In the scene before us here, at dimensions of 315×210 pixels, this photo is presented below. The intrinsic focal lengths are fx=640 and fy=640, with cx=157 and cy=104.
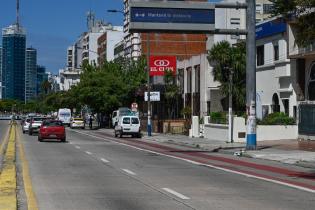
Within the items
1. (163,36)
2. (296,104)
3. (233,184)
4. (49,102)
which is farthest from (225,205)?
(49,102)

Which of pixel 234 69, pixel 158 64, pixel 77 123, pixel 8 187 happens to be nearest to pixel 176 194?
pixel 8 187

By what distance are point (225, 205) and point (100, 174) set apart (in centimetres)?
753

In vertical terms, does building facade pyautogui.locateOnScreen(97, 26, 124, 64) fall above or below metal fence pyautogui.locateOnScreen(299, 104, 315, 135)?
above

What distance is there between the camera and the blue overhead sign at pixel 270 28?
48.2 m

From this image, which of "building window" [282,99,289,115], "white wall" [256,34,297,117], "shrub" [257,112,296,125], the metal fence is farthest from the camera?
"building window" [282,99,289,115]

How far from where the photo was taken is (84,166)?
74.4ft

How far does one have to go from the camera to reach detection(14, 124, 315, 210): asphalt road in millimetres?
12812

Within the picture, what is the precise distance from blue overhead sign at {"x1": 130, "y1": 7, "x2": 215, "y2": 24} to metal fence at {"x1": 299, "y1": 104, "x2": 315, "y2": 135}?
11111 millimetres

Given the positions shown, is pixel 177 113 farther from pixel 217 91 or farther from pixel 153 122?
pixel 217 91

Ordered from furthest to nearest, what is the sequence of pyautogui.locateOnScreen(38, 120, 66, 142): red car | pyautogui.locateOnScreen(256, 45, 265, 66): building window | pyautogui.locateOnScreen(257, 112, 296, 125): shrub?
1. pyautogui.locateOnScreen(256, 45, 265, 66): building window
2. pyautogui.locateOnScreen(38, 120, 66, 142): red car
3. pyautogui.locateOnScreen(257, 112, 296, 125): shrub

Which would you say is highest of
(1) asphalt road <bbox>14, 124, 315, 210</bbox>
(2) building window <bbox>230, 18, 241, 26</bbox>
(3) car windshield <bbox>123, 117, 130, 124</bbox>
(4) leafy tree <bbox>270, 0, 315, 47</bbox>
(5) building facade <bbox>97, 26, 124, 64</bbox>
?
(5) building facade <bbox>97, 26, 124, 64</bbox>

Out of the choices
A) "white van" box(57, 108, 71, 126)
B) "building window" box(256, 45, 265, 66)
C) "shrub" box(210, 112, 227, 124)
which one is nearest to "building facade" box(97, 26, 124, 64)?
"white van" box(57, 108, 71, 126)

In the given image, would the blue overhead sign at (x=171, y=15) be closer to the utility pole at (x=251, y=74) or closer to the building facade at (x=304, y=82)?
the utility pole at (x=251, y=74)

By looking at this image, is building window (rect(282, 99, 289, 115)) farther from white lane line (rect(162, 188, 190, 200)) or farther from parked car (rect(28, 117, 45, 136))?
white lane line (rect(162, 188, 190, 200))
